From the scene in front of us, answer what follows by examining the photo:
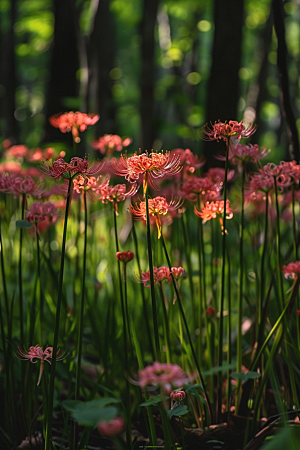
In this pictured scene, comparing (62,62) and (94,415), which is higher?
(62,62)

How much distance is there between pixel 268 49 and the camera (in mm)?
7215

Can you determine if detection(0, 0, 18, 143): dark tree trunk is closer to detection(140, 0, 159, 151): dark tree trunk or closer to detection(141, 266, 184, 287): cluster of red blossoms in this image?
detection(140, 0, 159, 151): dark tree trunk

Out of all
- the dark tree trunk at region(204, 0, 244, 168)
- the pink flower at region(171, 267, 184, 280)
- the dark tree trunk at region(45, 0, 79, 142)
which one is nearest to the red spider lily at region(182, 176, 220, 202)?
the pink flower at region(171, 267, 184, 280)

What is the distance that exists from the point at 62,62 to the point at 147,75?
3098 millimetres

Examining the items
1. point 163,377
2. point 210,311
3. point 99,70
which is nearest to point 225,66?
point 99,70

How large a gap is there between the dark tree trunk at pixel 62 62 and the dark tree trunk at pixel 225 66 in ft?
11.2

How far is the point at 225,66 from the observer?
312cm

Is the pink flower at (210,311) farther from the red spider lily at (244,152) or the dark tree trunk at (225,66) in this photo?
the dark tree trunk at (225,66)

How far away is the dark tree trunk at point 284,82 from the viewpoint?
1.33 metres

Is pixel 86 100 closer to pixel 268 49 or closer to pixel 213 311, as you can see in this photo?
pixel 213 311

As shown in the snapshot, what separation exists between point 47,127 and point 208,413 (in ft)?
17.9

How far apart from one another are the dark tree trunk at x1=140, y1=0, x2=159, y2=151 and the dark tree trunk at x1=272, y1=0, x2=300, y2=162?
210 centimetres

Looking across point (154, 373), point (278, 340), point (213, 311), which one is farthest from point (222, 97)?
point (154, 373)

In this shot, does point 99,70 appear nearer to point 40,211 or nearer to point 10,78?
point 40,211
